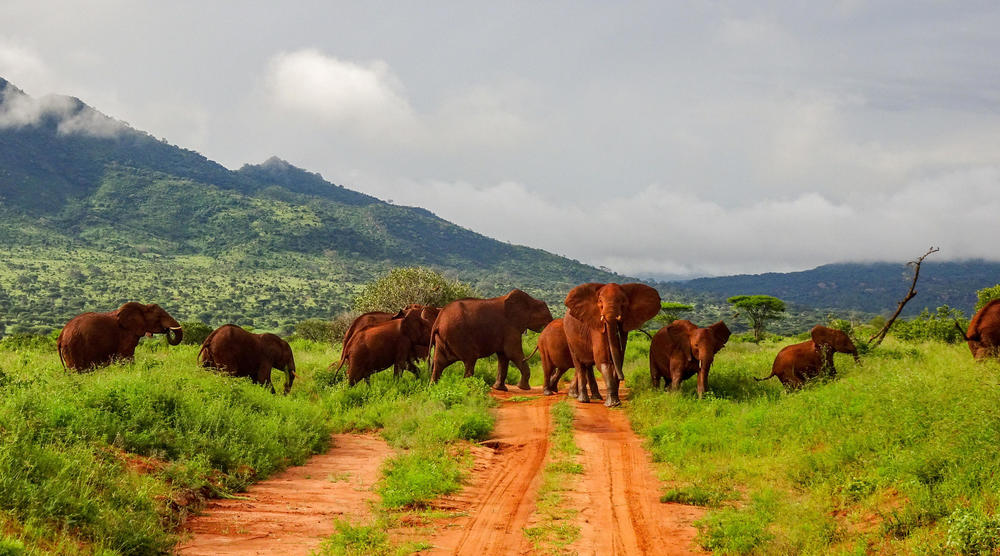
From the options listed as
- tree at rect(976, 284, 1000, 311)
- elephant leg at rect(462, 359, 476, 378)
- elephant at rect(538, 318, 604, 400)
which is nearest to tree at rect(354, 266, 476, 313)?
elephant leg at rect(462, 359, 476, 378)

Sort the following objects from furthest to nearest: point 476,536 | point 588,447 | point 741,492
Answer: point 588,447 → point 741,492 → point 476,536

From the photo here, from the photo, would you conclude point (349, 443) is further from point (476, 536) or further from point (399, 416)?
point (476, 536)

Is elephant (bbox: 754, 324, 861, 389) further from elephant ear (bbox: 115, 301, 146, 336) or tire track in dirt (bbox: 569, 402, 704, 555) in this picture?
elephant ear (bbox: 115, 301, 146, 336)

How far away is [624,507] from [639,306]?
8.10 metres

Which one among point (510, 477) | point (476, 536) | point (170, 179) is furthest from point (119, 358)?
point (170, 179)

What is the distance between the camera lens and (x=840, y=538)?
6383mm

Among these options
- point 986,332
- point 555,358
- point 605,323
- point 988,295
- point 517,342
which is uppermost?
point 988,295

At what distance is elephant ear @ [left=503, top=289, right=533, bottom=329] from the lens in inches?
696

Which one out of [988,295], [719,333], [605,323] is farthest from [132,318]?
[988,295]

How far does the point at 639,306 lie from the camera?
15.7 m

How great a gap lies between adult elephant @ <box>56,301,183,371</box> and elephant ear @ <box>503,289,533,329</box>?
7.88 meters

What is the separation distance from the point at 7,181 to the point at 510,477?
523 ft

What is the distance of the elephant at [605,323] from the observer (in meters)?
14.8

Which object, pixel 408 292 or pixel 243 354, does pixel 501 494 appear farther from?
pixel 408 292
